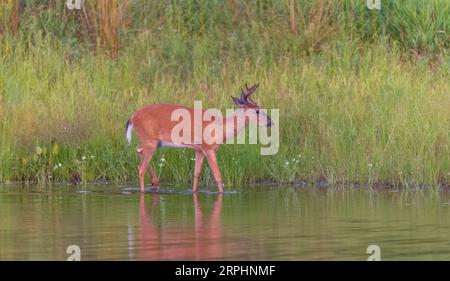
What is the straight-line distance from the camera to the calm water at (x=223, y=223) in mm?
10656

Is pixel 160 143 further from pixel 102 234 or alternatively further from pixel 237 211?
pixel 102 234

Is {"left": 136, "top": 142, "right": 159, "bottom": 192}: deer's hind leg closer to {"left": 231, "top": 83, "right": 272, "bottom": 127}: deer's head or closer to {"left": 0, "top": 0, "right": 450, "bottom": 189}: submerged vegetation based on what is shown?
{"left": 0, "top": 0, "right": 450, "bottom": 189}: submerged vegetation

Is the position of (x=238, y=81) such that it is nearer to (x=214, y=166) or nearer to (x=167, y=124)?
(x=167, y=124)

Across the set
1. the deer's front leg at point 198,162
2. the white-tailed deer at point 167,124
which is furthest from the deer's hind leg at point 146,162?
the deer's front leg at point 198,162

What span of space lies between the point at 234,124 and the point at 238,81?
2.72 metres

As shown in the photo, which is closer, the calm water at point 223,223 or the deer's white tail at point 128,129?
the calm water at point 223,223

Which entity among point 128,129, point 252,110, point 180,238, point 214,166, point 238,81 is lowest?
point 180,238

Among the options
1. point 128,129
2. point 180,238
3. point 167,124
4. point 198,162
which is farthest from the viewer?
point 128,129

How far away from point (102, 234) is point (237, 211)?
Result: 212 centimetres

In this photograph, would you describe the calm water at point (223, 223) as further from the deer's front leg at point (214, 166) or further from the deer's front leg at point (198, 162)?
the deer's front leg at point (198, 162)

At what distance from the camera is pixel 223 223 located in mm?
12477

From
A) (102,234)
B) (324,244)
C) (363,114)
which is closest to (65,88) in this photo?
(363,114)

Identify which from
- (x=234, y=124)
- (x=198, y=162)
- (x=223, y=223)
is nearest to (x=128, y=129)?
(x=198, y=162)

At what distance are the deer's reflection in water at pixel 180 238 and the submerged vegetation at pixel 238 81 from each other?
2.96 m
